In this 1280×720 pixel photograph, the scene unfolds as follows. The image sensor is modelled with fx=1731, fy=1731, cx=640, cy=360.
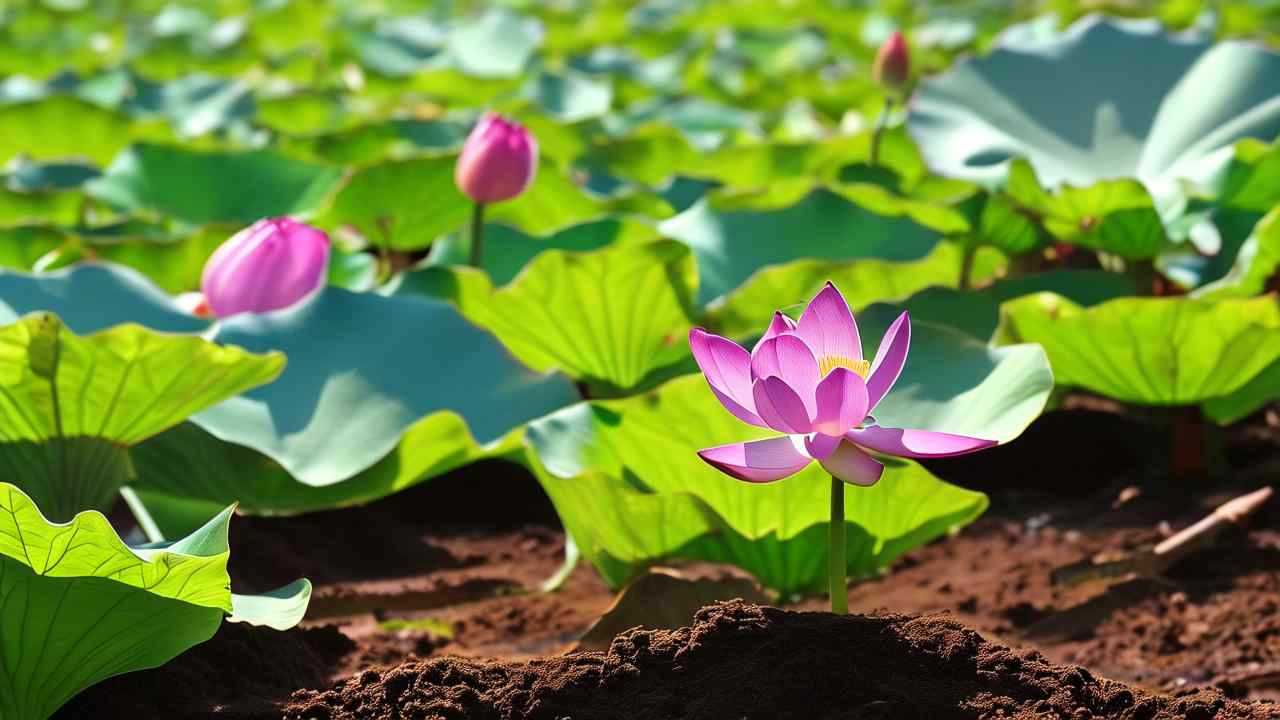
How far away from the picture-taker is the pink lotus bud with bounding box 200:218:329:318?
1.96 meters

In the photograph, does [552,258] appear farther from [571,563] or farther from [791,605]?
[791,605]

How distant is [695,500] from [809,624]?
349mm

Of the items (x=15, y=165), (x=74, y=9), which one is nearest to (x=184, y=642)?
(x=15, y=165)

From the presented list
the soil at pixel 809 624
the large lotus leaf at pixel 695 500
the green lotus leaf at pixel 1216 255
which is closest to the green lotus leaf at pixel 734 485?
the large lotus leaf at pixel 695 500

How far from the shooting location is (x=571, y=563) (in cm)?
179

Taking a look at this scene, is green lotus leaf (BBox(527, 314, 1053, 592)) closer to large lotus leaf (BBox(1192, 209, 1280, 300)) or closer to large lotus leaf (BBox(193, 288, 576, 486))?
large lotus leaf (BBox(193, 288, 576, 486))

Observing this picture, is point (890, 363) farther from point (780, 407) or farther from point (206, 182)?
point (206, 182)

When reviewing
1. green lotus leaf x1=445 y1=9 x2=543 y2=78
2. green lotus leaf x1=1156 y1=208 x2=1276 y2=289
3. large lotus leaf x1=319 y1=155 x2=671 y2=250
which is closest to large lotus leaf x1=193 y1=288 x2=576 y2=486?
large lotus leaf x1=319 y1=155 x2=671 y2=250

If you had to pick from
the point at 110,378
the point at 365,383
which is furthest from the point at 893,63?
the point at 110,378

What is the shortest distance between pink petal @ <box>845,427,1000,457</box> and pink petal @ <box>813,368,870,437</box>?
11 millimetres

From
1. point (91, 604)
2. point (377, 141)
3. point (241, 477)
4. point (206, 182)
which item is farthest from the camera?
point (377, 141)

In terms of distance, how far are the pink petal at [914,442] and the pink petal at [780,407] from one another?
0.12 ft

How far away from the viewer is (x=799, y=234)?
7.62 ft

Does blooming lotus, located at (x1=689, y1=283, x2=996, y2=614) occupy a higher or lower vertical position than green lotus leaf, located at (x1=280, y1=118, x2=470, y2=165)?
higher
